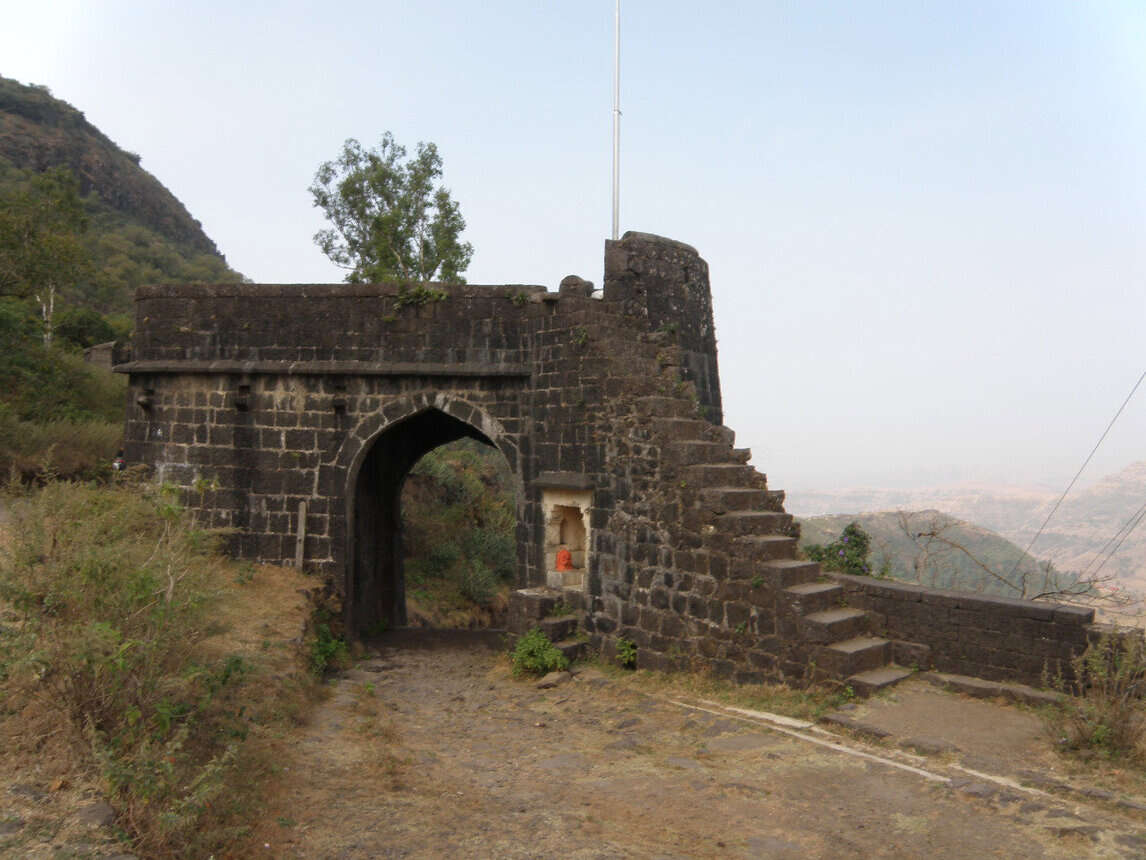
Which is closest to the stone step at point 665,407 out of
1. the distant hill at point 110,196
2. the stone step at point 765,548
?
the stone step at point 765,548

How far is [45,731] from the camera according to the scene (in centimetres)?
426

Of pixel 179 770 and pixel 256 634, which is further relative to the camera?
pixel 256 634

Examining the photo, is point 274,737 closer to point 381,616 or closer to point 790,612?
point 790,612

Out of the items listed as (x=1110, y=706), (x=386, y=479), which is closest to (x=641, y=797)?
(x=1110, y=706)

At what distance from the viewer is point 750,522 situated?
766cm

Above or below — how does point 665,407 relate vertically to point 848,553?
above

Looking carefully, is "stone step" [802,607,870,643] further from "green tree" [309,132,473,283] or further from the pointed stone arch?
"green tree" [309,132,473,283]

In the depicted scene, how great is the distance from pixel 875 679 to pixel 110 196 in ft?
176

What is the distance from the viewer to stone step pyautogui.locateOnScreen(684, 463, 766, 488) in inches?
314

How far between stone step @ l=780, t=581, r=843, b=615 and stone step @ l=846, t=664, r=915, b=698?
2.10 feet

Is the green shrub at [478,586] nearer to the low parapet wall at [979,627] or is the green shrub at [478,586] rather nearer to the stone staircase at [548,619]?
the stone staircase at [548,619]

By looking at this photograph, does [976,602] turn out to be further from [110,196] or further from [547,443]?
[110,196]

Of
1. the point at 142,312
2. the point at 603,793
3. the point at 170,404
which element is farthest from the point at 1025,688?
the point at 142,312

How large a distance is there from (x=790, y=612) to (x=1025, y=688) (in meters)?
1.82
